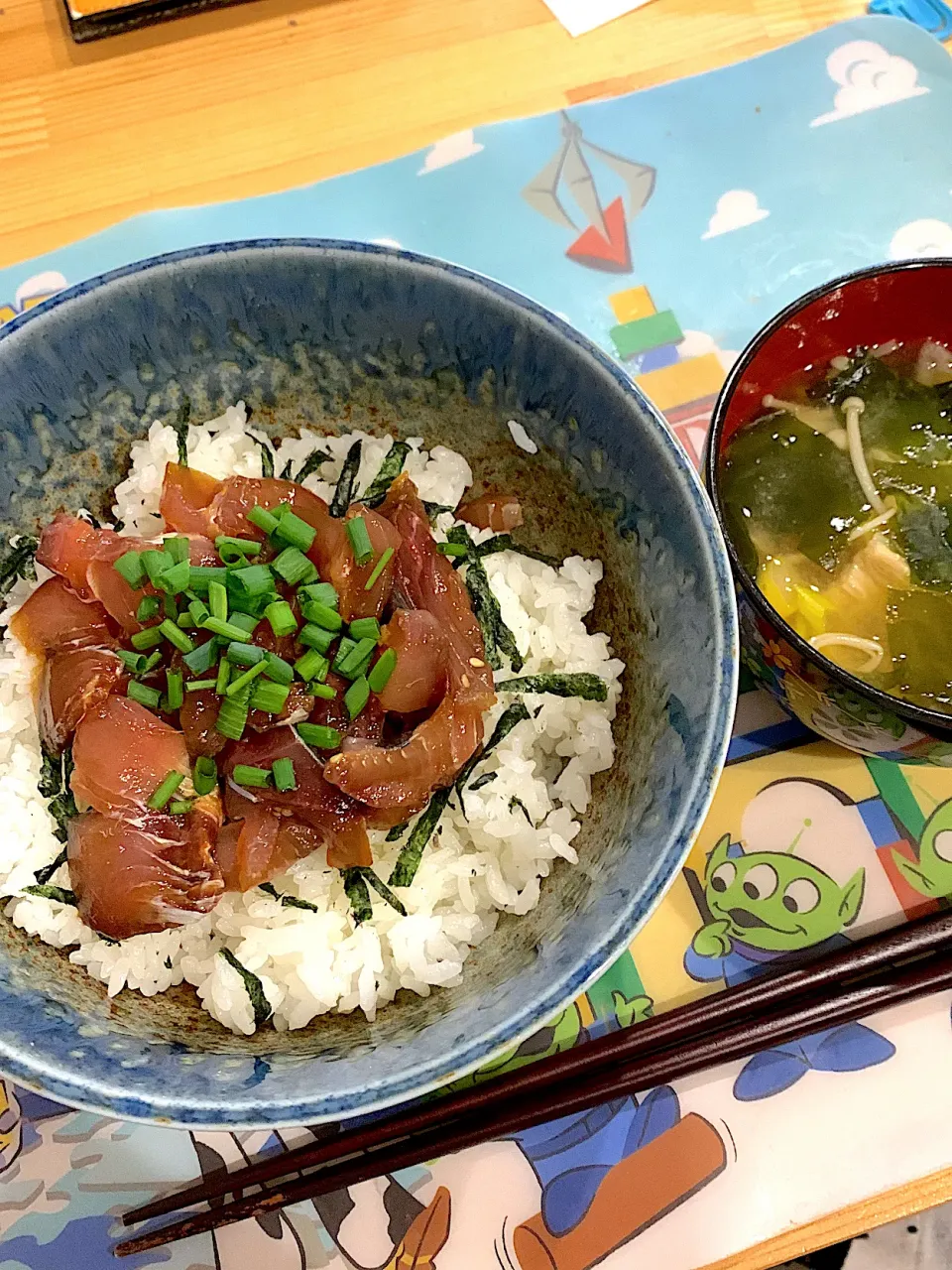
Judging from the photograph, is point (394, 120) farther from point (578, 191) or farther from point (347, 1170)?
point (347, 1170)

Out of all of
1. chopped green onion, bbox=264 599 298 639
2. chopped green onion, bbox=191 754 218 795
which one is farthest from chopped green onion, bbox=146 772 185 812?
chopped green onion, bbox=264 599 298 639

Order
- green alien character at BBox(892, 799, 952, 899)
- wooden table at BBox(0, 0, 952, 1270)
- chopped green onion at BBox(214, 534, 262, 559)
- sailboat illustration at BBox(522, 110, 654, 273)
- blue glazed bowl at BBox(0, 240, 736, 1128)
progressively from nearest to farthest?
blue glazed bowl at BBox(0, 240, 736, 1128) → chopped green onion at BBox(214, 534, 262, 559) → green alien character at BBox(892, 799, 952, 899) → sailboat illustration at BBox(522, 110, 654, 273) → wooden table at BBox(0, 0, 952, 1270)

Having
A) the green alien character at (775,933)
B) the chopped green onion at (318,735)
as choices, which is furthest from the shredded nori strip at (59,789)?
the green alien character at (775,933)

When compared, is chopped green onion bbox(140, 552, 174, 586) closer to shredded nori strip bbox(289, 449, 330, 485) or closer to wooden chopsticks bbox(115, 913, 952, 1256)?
shredded nori strip bbox(289, 449, 330, 485)

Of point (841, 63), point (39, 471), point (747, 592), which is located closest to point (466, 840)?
point (747, 592)

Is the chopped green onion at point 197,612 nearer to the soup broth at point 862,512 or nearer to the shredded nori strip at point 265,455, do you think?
the shredded nori strip at point 265,455

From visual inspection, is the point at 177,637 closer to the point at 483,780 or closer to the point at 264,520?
the point at 264,520
